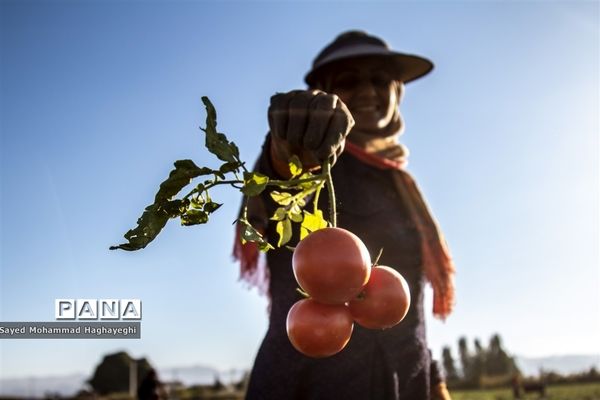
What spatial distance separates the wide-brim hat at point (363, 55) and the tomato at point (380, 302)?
230 cm

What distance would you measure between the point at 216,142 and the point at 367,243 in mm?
1886

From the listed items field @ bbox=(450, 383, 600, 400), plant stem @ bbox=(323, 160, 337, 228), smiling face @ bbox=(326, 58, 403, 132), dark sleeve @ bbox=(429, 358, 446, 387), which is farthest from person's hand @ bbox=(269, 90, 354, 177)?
field @ bbox=(450, 383, 600, 400)

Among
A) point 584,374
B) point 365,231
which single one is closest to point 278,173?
point 365,231

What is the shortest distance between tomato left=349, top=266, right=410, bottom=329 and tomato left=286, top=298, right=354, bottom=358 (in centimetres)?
5

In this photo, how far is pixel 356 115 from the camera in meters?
3.63

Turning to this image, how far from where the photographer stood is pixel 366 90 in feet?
12.0

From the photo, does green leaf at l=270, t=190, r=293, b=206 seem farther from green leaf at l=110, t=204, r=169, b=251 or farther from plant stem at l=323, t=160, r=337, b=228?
green leaf at l=110, t=204, r=169, b=251

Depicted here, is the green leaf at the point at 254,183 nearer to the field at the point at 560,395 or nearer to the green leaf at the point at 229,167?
the green leaf at the point at 229,167

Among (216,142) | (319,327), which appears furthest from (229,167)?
(319,327)

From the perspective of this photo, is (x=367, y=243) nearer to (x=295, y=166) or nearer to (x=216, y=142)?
(x=295, y=166)

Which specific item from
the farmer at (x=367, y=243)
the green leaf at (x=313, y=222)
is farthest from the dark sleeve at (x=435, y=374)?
the green leaf at (x=313, y=222)

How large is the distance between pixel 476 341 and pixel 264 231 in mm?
87118

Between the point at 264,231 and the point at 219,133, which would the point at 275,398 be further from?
the point at 219,133

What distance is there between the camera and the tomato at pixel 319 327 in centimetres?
156
